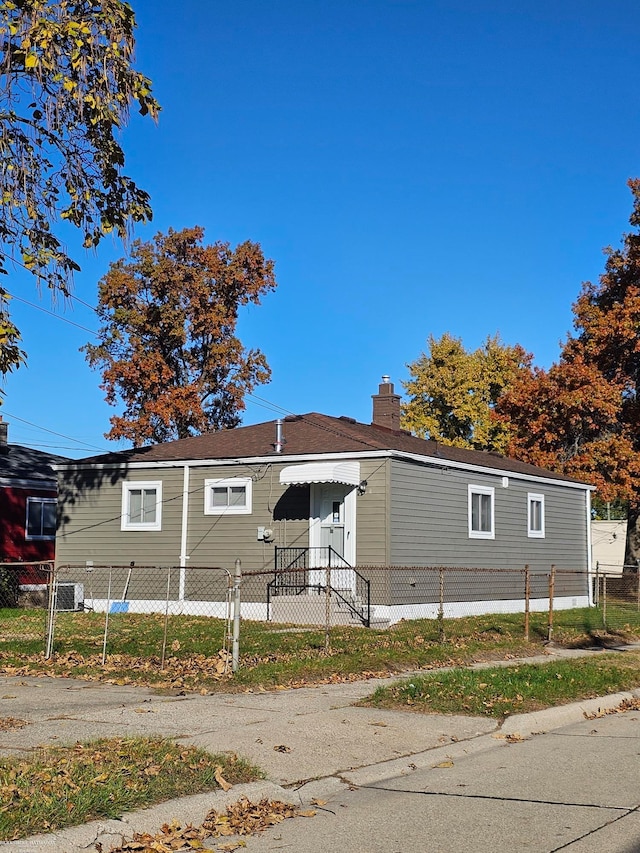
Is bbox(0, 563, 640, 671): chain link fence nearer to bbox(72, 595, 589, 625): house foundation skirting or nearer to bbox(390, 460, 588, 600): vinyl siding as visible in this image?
bbox(72, 595, 589, 625): house foundation skirting

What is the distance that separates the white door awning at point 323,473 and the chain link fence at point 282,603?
2021 millimetres

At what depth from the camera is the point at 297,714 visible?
10516 mm

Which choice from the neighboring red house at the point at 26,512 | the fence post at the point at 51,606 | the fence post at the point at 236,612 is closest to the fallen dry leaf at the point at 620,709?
the fence post at the point at 236,612

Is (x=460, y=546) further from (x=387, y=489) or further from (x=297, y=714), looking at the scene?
(x=297, y=714)

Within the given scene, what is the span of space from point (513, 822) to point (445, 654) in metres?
8.77

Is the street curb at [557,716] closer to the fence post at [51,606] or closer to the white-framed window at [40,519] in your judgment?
the fence post at [51,606]

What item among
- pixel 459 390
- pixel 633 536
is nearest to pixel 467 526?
pixel 633 536

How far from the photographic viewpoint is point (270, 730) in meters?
9.55

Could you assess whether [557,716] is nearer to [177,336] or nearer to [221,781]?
[221,781]

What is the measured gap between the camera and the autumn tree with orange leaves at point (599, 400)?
36344 millimetres

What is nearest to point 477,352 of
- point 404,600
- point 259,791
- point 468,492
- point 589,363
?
point 589,363

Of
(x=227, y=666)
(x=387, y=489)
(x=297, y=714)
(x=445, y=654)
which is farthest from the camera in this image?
(x=387, y=489)

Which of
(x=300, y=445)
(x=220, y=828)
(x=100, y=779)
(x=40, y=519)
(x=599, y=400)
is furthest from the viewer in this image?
(x=599, y=400)

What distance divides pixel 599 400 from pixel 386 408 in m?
11.8
